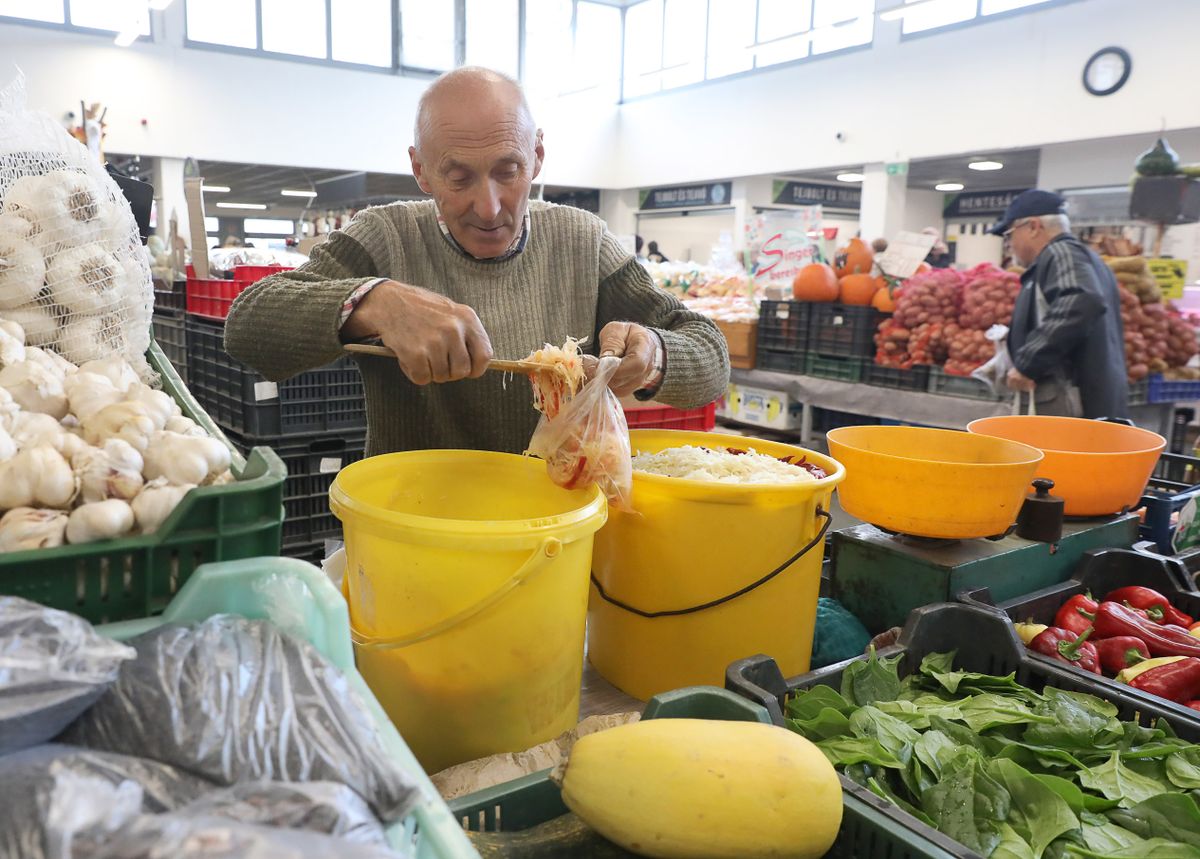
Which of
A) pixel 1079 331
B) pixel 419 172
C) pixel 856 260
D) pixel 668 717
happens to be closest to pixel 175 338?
pixel 419 172

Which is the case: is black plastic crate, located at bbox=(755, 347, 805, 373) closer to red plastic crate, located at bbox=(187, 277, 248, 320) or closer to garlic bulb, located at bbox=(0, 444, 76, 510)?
red plastic crate, located at bbox=(187, 277, 248, 320)

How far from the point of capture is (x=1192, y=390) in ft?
15.9

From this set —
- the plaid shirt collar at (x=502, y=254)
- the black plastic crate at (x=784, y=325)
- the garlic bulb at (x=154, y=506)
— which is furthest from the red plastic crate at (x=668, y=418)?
the black plastic crate at (x=784, y=325)

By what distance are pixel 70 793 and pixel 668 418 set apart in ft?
7.77

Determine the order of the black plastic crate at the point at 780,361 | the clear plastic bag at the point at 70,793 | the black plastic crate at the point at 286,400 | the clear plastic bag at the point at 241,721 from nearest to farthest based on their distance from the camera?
1. the clear plastic bag at the point at 70,793
2. the clear plastic bag at the point at 241,721
3. the black plastic crate at the point at 286,400
4. the black plastic crate at the point at 780,361

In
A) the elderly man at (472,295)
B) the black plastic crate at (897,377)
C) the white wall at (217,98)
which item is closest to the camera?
the elderly man at (472,295)

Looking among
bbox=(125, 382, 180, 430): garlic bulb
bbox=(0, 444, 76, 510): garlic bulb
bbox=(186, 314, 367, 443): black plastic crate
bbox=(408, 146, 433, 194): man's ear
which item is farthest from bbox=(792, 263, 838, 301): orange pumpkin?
bbox=(0, 444, 76, 510): garlic bulb

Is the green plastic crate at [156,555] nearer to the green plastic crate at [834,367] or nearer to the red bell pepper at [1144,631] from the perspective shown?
the red bell pepper at [1144,631]

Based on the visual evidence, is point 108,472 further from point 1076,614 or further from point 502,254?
point 1076,614

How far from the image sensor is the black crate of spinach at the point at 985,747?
104 centimetres

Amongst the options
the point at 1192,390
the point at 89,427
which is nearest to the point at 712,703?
the point at 89,427

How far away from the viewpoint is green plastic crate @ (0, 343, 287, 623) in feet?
2.57

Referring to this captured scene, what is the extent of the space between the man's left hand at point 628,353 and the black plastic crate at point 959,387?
3.76m

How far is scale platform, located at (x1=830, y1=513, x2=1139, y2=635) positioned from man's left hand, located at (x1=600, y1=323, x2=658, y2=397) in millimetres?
583
